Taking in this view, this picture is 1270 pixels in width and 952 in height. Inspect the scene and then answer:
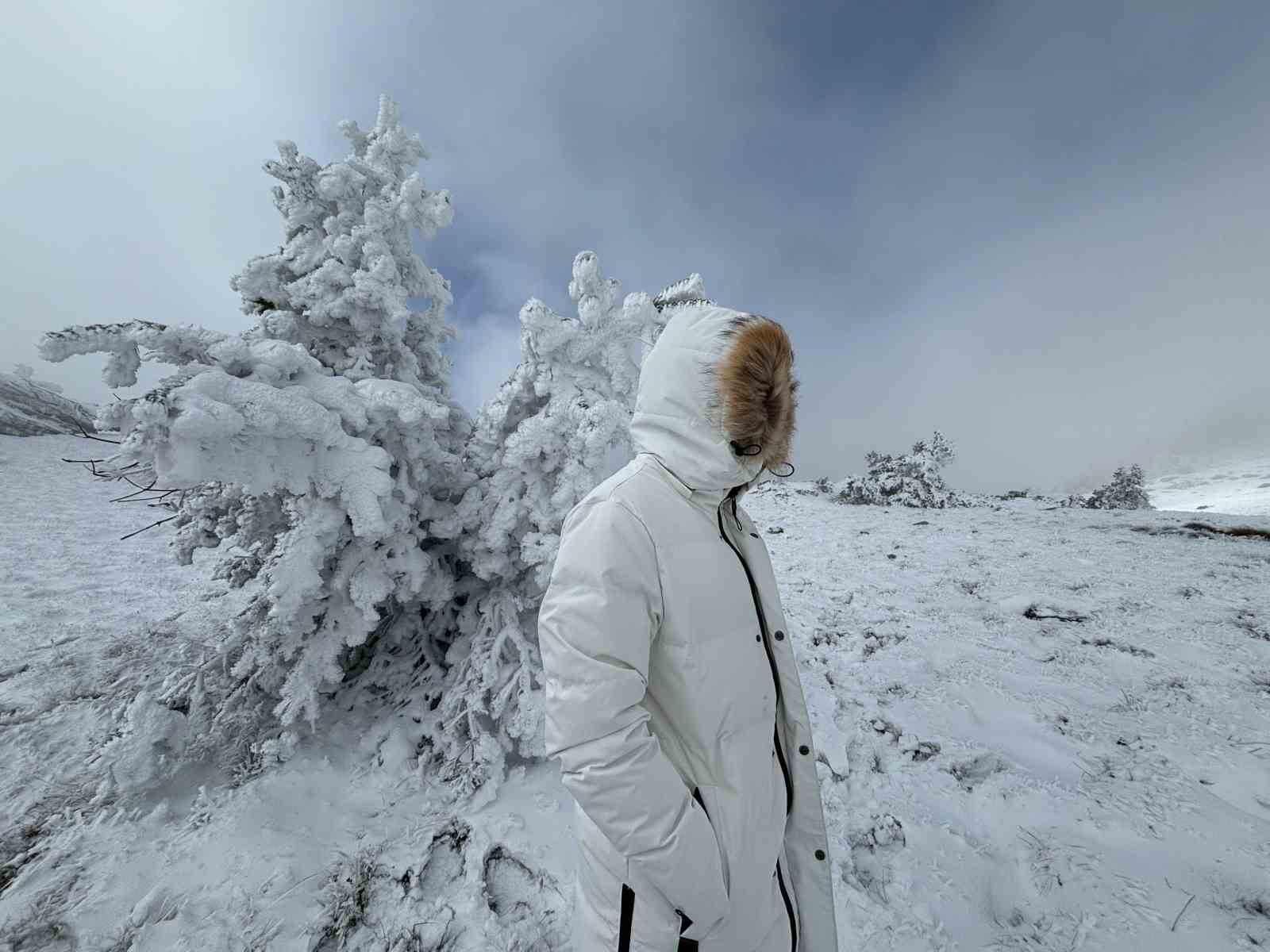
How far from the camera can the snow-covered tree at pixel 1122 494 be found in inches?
532

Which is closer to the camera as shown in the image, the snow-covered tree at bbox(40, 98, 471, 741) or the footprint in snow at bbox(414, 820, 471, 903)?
the snow-covered tree at bbox(40, 98, 471, 741)

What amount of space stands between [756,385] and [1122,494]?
63.1 ft

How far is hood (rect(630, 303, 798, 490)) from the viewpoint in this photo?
1537mm

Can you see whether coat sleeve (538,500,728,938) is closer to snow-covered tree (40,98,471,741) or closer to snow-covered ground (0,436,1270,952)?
snow-covered ground (0,436,1270,952)

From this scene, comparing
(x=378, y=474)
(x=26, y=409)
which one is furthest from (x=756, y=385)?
(x=26, y=409)

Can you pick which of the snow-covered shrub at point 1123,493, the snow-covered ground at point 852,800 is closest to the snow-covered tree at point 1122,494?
the snow-covered shrub at point 1123,493

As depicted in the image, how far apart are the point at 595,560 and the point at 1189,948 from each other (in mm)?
3631

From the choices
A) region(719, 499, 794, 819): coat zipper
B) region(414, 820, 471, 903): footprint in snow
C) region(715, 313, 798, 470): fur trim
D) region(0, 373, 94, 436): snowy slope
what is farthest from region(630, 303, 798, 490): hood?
region(0, 373, 94, 436): snowy slope

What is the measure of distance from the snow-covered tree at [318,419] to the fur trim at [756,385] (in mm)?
2748

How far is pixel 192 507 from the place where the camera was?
13.1ft

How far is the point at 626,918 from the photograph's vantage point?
149 centimetres

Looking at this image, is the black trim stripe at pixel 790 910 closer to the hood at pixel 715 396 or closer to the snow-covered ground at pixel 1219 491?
the hood at pixel 715 396

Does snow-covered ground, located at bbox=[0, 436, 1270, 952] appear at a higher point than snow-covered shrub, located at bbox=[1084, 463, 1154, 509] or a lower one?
lower

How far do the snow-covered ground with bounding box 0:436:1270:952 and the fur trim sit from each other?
10.1 feet
